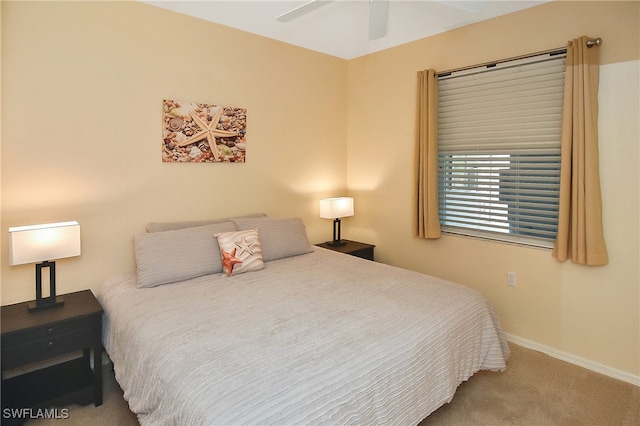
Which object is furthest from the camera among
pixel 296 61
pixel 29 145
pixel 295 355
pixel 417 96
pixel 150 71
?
pixel 296 61

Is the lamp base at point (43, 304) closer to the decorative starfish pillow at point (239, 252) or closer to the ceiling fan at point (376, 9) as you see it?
the decorative starfish pillow at point (239, 252)

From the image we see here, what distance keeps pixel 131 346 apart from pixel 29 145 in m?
1.51

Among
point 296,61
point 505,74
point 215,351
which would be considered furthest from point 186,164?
point 505,74

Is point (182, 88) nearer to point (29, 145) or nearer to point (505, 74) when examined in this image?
point (29, 145)

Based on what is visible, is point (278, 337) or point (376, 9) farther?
point (376, 9)

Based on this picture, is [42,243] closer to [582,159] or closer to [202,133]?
[202,133]

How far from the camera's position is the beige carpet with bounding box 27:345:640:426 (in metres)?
2.10

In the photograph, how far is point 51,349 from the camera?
6.75 ft

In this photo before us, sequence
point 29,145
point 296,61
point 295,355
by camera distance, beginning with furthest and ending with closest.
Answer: point 296,61
point 29,145
point 295,355

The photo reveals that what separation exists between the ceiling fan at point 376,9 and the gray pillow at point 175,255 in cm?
160

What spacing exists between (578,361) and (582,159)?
1474mm

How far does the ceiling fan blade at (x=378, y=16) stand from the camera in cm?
210

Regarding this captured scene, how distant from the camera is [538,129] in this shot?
2.85 m

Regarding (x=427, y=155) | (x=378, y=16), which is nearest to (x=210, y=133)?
(x=378, y=16)
